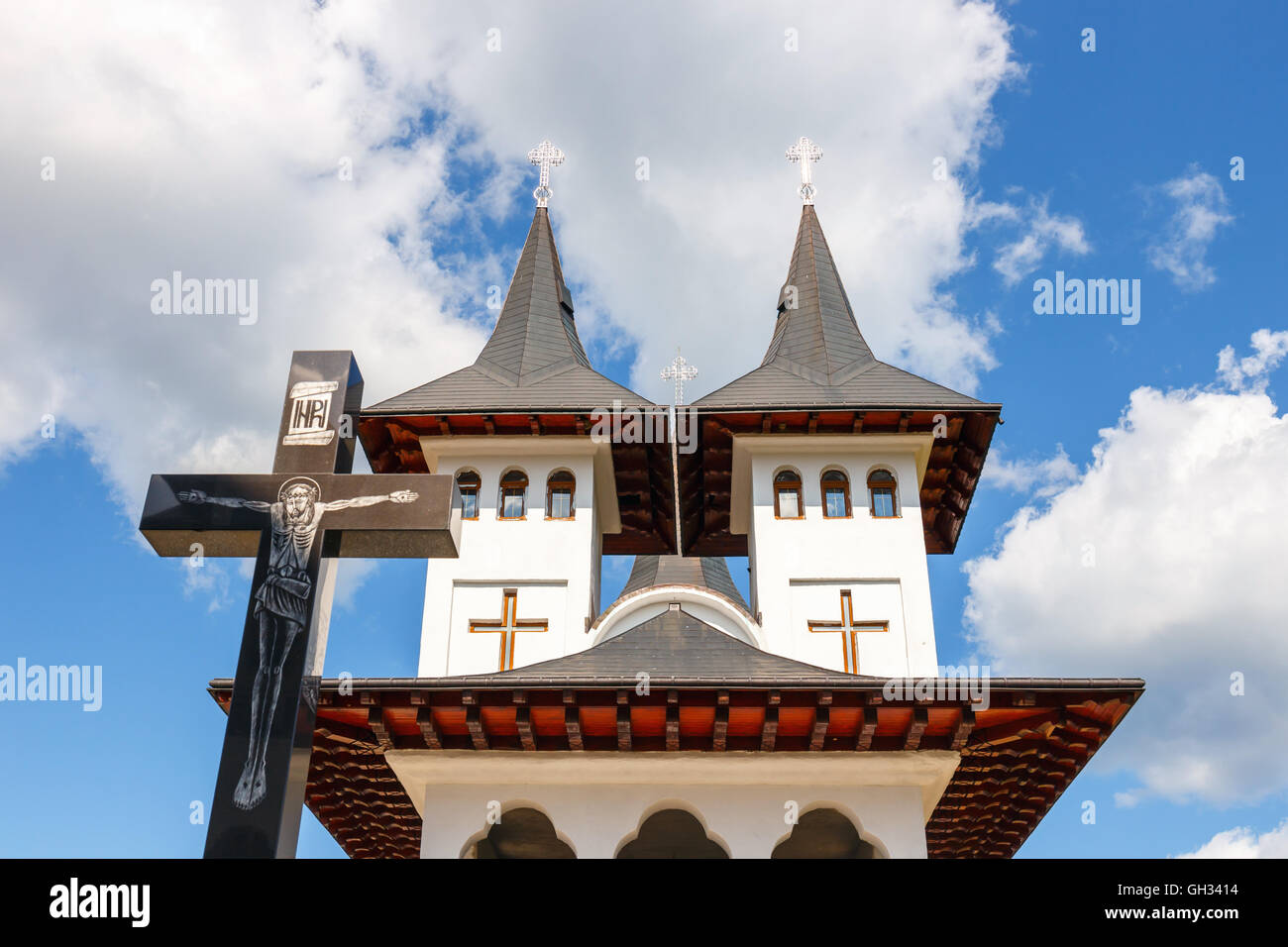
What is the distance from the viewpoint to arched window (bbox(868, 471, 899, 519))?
17.6 m

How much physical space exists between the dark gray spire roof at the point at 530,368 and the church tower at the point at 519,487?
38 mm

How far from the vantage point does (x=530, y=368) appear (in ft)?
64.2

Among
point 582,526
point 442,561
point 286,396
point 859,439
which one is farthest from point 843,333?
point 286,396

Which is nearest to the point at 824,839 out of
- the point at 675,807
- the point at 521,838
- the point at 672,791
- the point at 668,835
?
the point at 668,835

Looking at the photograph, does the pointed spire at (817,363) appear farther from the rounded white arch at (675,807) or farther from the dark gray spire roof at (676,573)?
the rounded white arch at (675,807)

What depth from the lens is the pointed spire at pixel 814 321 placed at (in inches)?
770

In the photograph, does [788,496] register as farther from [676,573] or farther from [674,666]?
[674,666]

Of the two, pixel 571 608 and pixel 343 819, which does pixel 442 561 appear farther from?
pixel 343 819

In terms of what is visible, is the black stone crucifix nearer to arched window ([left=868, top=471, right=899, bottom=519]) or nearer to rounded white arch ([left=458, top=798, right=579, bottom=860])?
rounded white arch ([left=458, top=798, right=579, bottom=860])

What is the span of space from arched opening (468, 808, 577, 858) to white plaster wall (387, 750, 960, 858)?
40.8 inches

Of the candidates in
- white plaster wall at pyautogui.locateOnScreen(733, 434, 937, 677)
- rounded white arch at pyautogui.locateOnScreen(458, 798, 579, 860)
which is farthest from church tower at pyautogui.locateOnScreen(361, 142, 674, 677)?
rounded white arch at pyautogui.locateOnScreen(458, 798, 579, 860)

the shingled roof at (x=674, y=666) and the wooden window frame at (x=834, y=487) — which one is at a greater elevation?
the wooden window frame at (x=834, y=487)

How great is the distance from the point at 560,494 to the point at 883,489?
4.90 metres

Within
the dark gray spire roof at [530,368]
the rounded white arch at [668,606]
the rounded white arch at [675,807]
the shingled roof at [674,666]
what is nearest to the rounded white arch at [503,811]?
the rounded white arch at [675,807]
